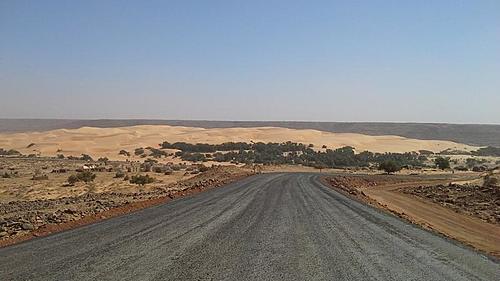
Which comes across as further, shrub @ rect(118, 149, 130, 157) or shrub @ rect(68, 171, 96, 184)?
shrub @ rect(118, 149, 130, 157)

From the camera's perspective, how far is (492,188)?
34906 millimetres

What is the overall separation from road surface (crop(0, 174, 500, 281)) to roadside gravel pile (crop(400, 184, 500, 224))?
10.8 metres

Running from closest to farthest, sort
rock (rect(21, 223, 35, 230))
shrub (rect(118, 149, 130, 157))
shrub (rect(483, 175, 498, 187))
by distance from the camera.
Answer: rock (rect(21, 223, 35, 230)) → shrub (rect(483, 175, 498, 187)) → shrub (rect(118, 149, 130, 157))

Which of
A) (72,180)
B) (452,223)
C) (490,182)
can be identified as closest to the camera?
(452,223)

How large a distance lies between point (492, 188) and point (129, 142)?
8608 cm

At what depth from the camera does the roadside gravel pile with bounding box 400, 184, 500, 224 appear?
1032 inches

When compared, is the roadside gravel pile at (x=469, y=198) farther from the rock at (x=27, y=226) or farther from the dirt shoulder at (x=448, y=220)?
the rock at (x=27, y=226)

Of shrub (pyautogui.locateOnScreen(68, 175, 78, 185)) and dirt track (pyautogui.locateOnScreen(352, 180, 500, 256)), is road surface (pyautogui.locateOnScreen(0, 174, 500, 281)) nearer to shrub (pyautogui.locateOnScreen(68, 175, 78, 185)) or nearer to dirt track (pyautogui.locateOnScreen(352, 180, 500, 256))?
dirt track (pyautogui.locateOnScreen(352, 180, 500, 256))

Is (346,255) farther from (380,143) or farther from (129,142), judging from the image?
(380,143)

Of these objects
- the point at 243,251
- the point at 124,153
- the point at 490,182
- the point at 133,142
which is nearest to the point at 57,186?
the point at 243,251

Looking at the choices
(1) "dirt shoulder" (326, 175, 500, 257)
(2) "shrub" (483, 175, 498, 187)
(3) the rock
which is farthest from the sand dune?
(3) the rock

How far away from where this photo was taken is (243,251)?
11.3 m

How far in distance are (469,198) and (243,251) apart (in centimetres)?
2447

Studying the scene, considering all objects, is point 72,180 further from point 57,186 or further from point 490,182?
point 490,182
